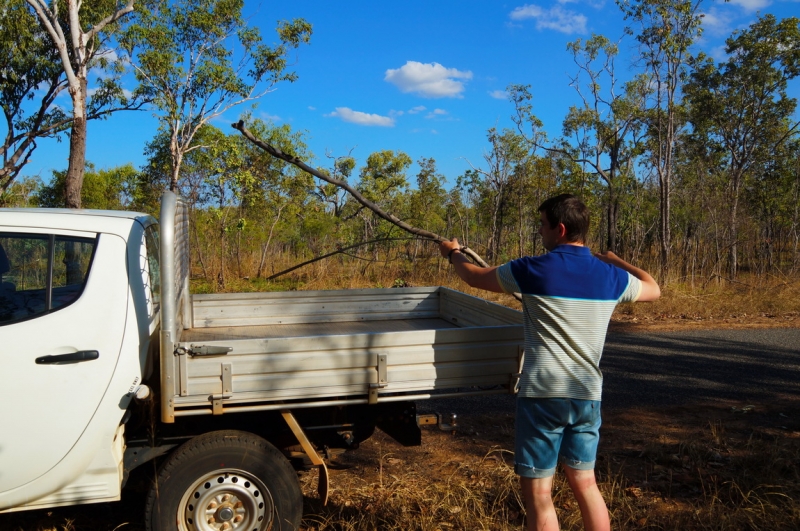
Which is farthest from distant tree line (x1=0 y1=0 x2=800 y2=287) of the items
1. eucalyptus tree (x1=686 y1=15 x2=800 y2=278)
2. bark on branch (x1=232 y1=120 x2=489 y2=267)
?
bark on branch (x1=232 y1=120 x2=489 y2=267)

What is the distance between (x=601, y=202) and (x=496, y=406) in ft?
60.0

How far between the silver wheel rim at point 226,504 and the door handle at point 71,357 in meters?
0.78

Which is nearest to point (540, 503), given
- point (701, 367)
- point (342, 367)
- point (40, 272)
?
point (342, 367)

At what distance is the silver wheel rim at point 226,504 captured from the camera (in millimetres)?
3053

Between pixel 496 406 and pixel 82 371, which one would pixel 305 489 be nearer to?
pixel 82 371

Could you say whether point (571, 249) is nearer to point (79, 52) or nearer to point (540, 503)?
point (540, 503)

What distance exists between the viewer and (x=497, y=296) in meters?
12.7

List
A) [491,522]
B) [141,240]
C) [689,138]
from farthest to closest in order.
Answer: [689,138] < [491,522] < [141,240]

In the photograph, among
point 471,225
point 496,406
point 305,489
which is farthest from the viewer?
point 471,225

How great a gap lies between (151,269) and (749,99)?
23310 millimetres

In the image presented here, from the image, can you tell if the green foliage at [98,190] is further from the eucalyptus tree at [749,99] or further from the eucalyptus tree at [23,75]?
the eucalyptus tree at [749,99]

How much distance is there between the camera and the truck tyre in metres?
3.02

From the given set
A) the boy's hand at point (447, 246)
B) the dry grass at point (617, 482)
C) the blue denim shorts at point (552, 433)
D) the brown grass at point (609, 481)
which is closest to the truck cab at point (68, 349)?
the brown grass at point (609, 481)

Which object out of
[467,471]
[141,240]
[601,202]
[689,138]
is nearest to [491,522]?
[467,471]
